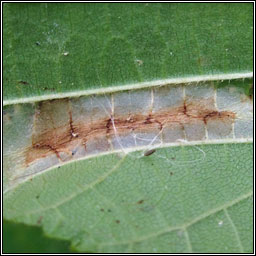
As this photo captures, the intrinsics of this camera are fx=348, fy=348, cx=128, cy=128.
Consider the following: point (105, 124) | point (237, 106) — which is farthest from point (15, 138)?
point (237, 106)

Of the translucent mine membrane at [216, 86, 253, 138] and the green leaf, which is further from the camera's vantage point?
the translucent mine membrane at [216, 86, 253, 138]

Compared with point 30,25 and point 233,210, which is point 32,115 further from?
point 233,210

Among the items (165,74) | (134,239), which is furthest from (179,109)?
(134,239)

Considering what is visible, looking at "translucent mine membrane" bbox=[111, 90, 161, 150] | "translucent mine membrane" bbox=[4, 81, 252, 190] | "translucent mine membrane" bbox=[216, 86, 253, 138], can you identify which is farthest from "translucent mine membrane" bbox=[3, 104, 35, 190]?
"translucent mine membrane" bbox=[216, 86, 253, 138]

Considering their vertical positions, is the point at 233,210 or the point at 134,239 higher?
the point at 233,210

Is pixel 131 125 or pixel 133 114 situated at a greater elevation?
pixel 133 114

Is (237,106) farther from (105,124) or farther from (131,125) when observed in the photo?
(105,124)

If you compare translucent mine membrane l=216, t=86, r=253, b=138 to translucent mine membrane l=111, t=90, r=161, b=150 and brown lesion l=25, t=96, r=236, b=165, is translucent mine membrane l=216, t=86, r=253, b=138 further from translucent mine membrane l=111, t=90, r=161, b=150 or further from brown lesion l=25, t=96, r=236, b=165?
translucent mine membrane l=111, t=90, r=161, b=150
